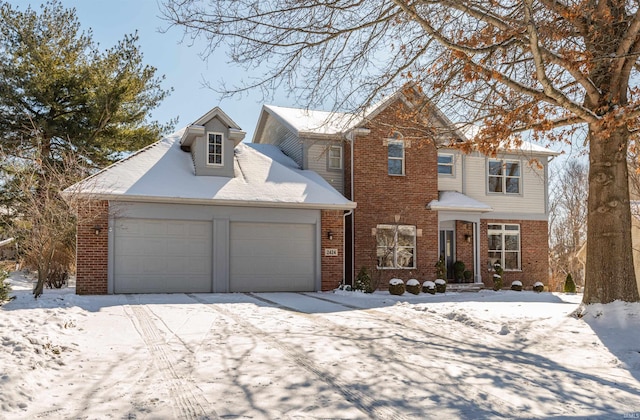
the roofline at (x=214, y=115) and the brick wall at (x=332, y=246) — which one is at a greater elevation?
the roofline at (x=214, y=115)

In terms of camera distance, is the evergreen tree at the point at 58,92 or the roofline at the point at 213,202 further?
the evergreen tree at the point at 58,92

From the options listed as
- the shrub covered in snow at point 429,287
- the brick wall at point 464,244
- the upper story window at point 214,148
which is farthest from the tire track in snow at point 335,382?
the brick wall at point 464,244

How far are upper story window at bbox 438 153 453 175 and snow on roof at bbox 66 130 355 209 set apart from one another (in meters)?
4.98

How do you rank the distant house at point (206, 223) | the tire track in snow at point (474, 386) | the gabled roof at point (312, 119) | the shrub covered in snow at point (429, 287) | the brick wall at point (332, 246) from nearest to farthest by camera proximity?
the tire track in snow at point (474, 386) < the distant house at point (206, 223) < the brick wall at point (332, 246) < the shrub covered in snow at point (429, 287) < the gabled roof at point (312, 119)

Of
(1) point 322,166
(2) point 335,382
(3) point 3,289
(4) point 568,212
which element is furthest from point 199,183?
(4) point 568,212

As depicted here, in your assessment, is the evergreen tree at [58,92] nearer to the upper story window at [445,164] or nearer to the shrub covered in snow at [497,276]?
the upper story window at [445,164]

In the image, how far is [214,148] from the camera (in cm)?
1669

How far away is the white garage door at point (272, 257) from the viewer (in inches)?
627

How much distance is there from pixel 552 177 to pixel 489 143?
29.9 meters

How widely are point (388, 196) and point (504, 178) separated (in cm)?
556

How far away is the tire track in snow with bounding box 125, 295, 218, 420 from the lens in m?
4.73

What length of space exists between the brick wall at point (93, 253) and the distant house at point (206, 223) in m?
0.02

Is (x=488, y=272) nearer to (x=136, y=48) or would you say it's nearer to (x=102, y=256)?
(x=102, y=256)

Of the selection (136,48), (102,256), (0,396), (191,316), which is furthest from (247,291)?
(136,48)
